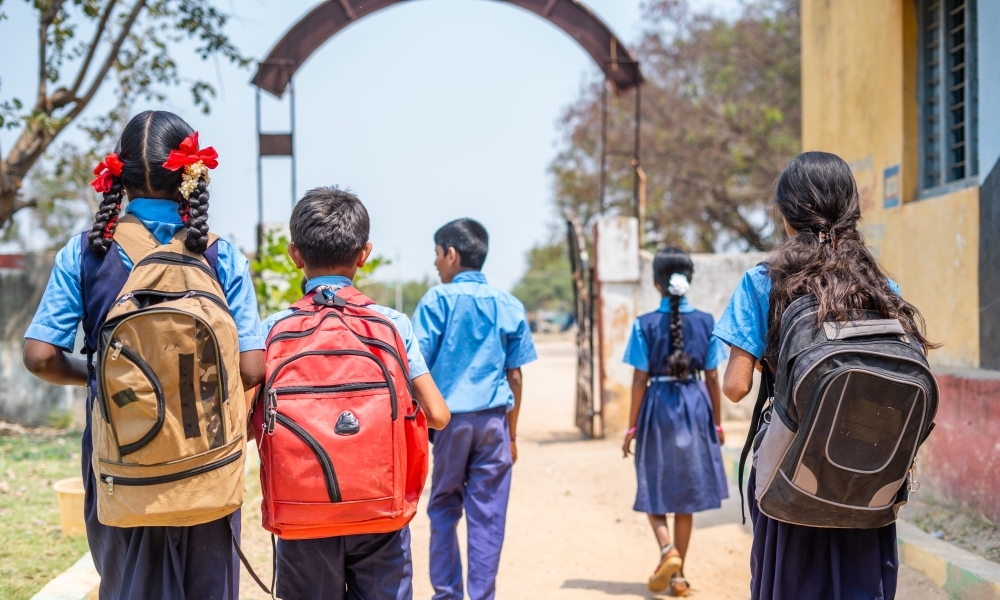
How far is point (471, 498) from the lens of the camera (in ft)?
13.3

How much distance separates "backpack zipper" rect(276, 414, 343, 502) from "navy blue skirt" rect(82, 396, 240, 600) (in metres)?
0.33

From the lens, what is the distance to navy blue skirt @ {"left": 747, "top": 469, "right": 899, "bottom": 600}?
8.01ft

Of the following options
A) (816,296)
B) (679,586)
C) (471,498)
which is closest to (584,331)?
(679,586)

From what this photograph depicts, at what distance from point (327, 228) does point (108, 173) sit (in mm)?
611

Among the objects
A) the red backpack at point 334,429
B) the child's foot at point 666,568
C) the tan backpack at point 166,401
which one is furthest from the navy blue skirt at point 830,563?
the child's foot at point 666,568

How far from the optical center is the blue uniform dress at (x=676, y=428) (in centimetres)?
470

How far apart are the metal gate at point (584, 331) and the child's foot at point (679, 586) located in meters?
4.88

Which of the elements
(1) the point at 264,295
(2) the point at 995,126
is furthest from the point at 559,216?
(2) the point at 995,126

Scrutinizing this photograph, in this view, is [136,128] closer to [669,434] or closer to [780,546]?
[780,546]

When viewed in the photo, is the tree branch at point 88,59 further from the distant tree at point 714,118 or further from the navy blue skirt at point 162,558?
the distant tree at point 714,118

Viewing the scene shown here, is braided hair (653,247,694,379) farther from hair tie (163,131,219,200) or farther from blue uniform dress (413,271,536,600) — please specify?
hair tie (163,131,219,200)

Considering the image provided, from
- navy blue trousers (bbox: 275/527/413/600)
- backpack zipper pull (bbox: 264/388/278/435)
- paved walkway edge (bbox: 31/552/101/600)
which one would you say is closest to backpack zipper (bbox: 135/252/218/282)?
backpack zipper pull (bbox: 264/388/278/435)

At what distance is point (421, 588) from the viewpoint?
493 centimetres

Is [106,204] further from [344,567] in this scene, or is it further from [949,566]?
[949,566]
